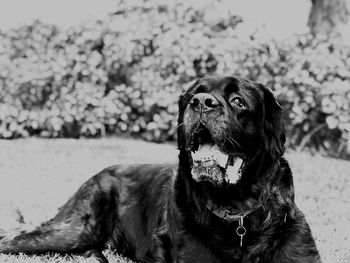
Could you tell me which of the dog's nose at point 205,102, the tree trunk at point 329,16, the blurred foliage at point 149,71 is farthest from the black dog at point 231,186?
the tree trunk at point 329,16

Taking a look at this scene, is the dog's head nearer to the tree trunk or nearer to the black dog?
the black dog

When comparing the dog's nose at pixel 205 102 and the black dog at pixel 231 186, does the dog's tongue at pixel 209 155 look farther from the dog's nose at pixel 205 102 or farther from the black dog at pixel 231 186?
the dog's nose at pixel 205 102

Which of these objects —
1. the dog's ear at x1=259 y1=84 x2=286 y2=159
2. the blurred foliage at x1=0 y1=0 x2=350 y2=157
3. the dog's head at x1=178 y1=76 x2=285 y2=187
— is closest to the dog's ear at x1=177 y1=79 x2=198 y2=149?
Answer: the dog's head at x1=178 y1=76 x2=285 y2=187

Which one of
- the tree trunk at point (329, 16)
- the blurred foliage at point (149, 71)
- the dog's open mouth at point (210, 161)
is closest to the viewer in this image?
the dog's open mouth at point (210, 161)

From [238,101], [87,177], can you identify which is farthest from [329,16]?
[238,101]

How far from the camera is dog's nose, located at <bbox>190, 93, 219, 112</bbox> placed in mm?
3504

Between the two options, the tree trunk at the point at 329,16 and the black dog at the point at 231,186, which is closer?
the black dog at the point at 231,186

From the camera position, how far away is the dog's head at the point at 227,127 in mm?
3553

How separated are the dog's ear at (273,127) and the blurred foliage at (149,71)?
220 inches

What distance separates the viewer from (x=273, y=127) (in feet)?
12.8

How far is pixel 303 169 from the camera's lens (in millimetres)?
8516

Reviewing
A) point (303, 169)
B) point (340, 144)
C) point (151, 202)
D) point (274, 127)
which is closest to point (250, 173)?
point (274, 127)

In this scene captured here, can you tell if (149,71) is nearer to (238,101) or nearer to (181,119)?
(181,119)

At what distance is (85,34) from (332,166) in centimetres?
454
